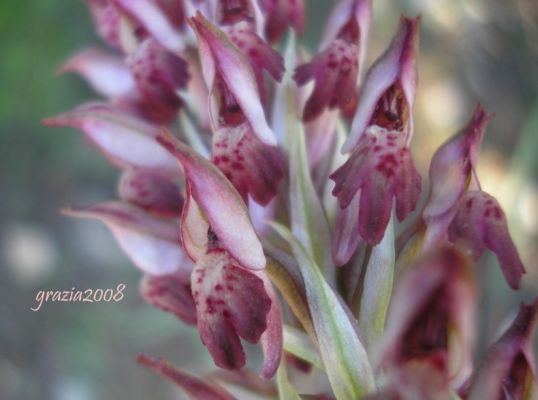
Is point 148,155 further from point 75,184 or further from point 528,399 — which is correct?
point 75,184

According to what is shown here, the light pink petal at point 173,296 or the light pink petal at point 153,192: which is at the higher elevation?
the light pink petal at point 153,192

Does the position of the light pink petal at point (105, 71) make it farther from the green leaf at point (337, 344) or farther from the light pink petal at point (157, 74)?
the green leaf at point (337, 344)

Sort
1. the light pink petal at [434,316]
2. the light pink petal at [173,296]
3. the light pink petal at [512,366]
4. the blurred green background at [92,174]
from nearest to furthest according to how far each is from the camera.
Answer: the light pink petal at [434,316] < the light pink petal at [512,366] < the light pink petal at [173,296] < the blurred green background at [92,174]

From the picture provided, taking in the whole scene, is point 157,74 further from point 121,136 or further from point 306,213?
point 306,213

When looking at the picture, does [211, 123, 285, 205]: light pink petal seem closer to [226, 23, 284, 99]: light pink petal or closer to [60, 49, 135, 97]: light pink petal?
[226, 23, 284, 99]: light pink petal

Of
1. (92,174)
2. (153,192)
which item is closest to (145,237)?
(153,192)

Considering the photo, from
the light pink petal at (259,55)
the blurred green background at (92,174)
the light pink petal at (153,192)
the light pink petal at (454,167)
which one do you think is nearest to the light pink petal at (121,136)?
the light pink petal at (153,192)

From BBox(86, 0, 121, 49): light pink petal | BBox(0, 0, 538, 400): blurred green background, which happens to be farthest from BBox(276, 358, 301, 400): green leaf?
BBox(0, 0, 538, 400): blurred green background

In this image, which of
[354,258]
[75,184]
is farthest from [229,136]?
[75,184]
